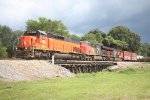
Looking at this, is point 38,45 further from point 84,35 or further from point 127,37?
point 127,37

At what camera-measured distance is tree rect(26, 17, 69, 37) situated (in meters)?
107

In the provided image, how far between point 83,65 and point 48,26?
2701 inches

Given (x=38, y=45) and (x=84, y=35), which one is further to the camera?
(x=84, y=35)

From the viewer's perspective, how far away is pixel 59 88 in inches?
784

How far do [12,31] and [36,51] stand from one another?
8652 cm

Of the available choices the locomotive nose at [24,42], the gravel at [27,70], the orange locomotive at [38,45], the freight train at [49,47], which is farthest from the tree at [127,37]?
the gravel at [27,70]

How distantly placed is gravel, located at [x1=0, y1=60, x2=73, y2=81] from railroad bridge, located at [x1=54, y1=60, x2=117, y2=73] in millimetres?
3462

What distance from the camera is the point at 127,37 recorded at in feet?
451

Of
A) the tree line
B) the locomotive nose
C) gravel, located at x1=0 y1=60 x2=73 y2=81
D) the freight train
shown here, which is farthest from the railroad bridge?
the tree line

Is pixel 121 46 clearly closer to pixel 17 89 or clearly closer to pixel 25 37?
pixel 25 37

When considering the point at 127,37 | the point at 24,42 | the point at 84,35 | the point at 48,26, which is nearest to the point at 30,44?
the point at 24,42

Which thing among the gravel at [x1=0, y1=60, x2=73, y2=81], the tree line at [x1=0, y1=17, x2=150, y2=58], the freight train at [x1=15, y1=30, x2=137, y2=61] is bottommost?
the gravel at [x1=0, y1=60, x2=73, y2=81]

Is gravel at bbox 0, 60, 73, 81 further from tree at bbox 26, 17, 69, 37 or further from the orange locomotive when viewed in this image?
tree at bbox 26, 17, 69, 37

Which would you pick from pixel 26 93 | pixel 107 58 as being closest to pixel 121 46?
pixel 107 58
